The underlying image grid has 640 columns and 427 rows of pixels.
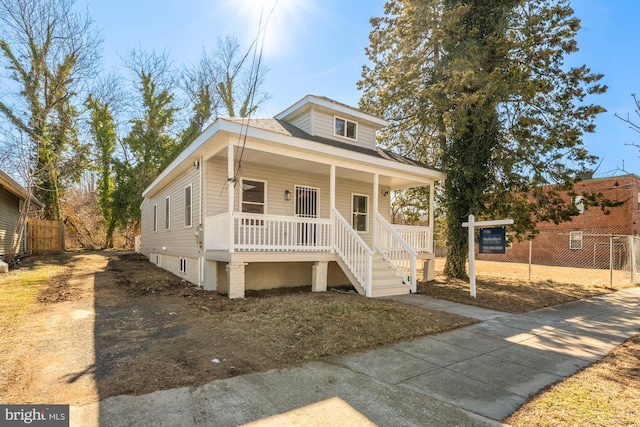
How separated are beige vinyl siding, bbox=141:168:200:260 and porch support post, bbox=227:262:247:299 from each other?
7.51 ft

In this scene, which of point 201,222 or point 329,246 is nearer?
point 329,246

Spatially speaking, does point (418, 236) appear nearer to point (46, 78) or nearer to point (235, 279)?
point (235, 279)

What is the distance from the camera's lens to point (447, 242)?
13.1 meters

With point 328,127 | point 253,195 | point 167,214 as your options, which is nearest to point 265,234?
point 253,195

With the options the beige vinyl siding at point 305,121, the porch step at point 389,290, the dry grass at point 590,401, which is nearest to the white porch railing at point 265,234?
the porch step at point 389,290

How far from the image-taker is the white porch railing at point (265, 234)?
7660 millimetres

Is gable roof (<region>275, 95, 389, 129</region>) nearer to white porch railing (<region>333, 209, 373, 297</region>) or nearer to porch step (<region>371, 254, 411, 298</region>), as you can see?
white porch railing (<region>333, 209, 373, 297</region>)

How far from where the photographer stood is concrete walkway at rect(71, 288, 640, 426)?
2.87 metres

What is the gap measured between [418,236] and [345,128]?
4.33 m

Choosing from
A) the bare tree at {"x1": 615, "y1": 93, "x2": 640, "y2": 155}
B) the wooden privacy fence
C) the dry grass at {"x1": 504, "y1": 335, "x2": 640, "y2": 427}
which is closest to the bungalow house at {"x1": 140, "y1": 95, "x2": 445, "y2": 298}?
the dry grass at {"x1": 504, "y1": 335, "x2": 640, "y2": 427}

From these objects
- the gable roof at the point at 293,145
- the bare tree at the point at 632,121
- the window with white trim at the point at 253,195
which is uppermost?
the gable roof at the point at 293,145

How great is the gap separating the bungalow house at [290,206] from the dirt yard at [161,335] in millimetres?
1231

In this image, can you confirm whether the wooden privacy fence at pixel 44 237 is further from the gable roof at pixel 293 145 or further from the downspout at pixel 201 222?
the downspout at pixel 201 222

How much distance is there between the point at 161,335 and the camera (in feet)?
16.5
